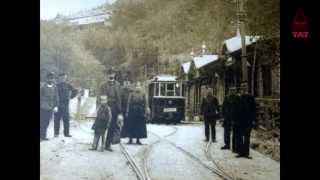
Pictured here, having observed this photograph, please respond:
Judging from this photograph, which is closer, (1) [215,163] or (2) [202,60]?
(1) [215,163]

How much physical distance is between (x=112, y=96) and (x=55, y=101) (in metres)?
0.44

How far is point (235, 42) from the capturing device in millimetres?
3277

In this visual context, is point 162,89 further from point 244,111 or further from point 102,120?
point 244,111

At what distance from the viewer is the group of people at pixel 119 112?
3.29 m

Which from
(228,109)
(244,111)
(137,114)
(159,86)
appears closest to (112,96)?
(137,114)

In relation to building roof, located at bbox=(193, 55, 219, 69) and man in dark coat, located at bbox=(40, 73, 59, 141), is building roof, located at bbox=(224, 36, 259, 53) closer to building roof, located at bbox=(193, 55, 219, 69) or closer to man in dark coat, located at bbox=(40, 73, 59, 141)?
building roof, located at bbox=(193, 55, 219, 69)

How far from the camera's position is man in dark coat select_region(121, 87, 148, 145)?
10.8ft

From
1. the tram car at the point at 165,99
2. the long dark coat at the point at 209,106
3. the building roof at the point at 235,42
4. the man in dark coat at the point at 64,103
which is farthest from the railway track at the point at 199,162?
the building roof at the point at 235,42

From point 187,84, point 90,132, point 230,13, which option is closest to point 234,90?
point 187,84

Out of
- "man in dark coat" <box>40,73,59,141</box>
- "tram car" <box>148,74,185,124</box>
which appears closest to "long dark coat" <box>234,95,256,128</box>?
"tram car" <box>148,74,185,124</box>

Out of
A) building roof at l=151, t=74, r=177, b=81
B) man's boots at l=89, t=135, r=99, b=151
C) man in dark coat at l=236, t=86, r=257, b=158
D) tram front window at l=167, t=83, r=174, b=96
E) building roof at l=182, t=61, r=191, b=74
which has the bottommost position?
man's boots at l=89, t=135, r=99, b=151
